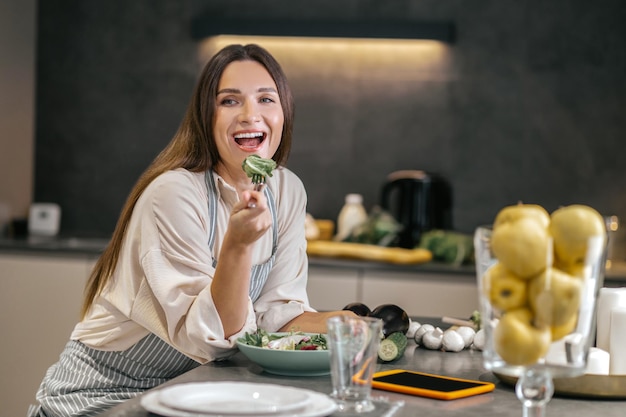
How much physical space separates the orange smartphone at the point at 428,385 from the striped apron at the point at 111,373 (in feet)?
2.11

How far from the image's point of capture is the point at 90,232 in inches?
181

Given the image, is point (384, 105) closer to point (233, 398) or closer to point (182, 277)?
point (182, 277)

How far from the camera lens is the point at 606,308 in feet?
6.07

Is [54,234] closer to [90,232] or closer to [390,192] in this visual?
[90,232]

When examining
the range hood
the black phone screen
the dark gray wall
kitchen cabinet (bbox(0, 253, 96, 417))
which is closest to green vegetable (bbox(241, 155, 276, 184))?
the black phone screen

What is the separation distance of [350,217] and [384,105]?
1.86ft

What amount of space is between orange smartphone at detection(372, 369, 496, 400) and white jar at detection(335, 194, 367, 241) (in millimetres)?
2433

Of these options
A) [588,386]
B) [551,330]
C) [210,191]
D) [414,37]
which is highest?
[414,37]

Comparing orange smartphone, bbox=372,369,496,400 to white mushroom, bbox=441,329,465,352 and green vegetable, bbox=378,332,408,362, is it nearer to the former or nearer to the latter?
green vegetable, bbox=378,332,408,362

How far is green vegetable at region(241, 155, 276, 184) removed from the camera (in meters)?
1.83

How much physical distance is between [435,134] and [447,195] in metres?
0.30

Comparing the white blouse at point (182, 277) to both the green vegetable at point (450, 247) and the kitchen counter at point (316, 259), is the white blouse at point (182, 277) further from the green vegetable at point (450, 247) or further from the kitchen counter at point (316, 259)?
the green vegetable at point (450, 247)

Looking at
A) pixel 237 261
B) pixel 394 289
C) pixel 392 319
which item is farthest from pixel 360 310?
pixel 394 289

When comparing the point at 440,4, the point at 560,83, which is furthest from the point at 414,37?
the point at 560,83
